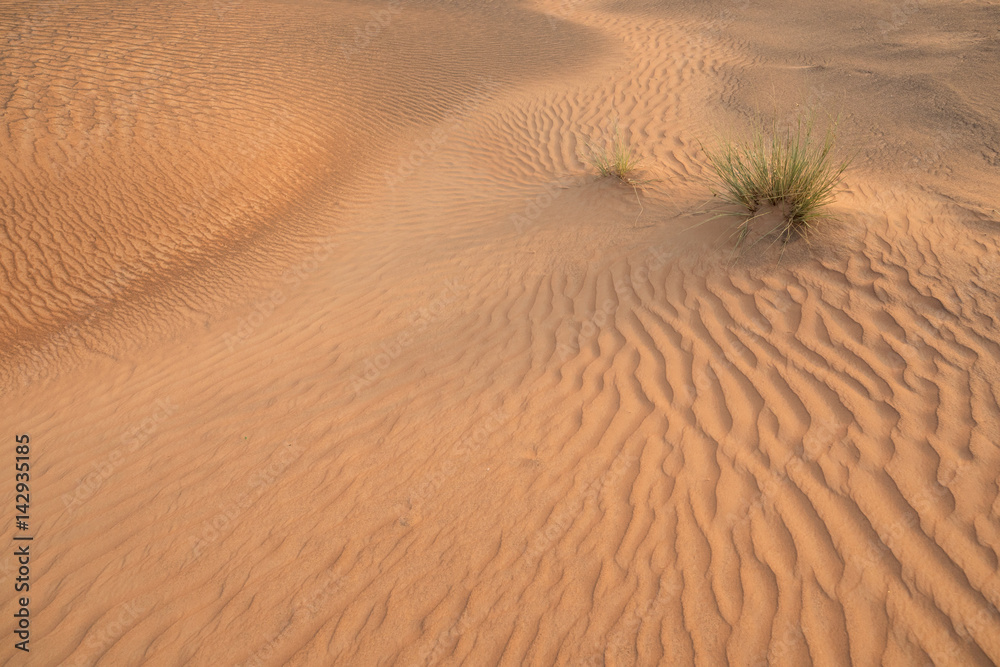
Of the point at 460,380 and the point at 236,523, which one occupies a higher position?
the point at 460,380

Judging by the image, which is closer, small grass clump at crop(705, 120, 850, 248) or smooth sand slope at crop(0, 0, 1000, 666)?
smooth sand slope at crop(0, 0, 1000, 666)

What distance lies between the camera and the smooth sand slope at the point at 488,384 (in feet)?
8.53

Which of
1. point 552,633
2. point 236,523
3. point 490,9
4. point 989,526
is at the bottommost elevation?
point 236,523

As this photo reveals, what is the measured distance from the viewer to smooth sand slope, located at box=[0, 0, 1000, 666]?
260 cm

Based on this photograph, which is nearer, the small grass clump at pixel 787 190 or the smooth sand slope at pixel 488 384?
the smooth sand slope at pixel 488 384

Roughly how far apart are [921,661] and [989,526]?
789 millimetres

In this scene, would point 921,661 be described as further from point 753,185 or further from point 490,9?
point 490,9

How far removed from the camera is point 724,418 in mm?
3252

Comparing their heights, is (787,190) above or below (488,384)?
above

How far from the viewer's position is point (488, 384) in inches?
153

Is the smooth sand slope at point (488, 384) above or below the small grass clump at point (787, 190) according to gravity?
below

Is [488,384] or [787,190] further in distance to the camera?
[787,190]

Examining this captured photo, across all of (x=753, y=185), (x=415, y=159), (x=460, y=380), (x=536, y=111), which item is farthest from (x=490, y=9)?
(x=460, y=380)

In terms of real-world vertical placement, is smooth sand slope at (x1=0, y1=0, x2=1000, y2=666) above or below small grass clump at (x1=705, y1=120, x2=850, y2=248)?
below
